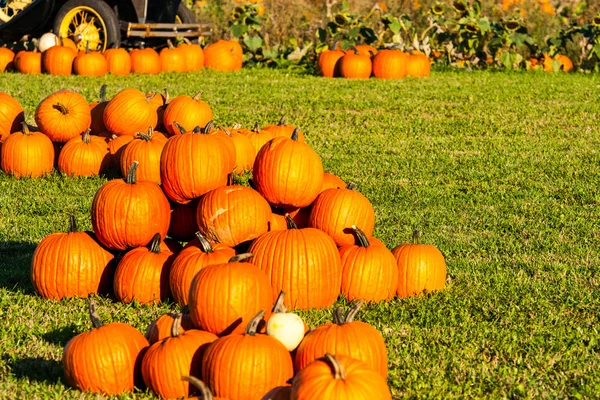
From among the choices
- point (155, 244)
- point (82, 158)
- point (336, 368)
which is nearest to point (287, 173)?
point (155, 244)

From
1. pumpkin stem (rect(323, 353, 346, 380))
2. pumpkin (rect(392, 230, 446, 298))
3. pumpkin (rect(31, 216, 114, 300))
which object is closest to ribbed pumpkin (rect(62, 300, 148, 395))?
pumpkin stem (rect(323, 353, 346, 380))

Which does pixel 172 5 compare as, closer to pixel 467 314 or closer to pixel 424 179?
pixel 424 179

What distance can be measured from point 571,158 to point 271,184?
5052mm

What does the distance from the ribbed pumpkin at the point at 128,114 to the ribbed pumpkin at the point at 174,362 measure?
15.8ft

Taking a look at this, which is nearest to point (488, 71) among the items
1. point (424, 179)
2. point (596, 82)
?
point (596, 82)

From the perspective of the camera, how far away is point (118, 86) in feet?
45.3

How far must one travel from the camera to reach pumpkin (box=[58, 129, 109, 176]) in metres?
8.59

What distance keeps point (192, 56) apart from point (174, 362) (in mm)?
12518

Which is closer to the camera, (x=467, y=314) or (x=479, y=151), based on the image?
(x=467, y=314)

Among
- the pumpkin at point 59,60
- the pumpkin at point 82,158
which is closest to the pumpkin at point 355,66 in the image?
the pumpkin at point 59,60

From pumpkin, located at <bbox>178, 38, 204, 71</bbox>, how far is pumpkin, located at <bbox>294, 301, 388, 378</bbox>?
1243cm

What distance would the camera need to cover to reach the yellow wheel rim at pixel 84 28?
1614 centimetres

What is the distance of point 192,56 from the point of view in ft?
52.5

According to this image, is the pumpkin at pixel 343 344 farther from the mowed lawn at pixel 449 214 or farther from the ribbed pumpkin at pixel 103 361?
the ribbed pumpkin at pixel 103 361
